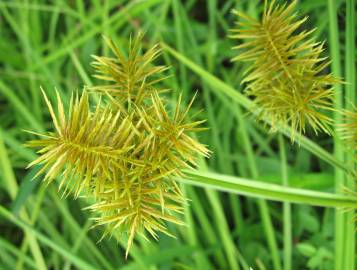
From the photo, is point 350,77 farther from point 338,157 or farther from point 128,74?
point 128,74

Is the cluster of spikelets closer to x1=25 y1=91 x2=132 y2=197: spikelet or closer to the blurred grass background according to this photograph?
x1=25 y1=91 x2=132 y2=197: spikelet

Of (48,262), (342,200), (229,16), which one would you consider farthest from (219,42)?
(342,200)

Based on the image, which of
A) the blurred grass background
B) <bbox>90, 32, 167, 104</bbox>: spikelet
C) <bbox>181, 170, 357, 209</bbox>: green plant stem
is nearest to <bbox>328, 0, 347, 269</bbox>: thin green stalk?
the blurred grass background

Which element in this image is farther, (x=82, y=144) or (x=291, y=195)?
(x=291, y=195)

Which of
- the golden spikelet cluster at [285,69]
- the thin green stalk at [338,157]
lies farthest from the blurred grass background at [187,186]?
the golden spikelet cluster at [285,69]

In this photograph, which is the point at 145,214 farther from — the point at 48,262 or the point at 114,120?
the point at 48,262

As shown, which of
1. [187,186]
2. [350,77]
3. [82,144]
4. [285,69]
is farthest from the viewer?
[187,186]

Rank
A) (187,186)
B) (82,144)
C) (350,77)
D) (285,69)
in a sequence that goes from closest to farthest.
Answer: (82,144) < (285,69) < (350,77) < (187,186)

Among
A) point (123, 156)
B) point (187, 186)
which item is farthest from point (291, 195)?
point (187, 186)
